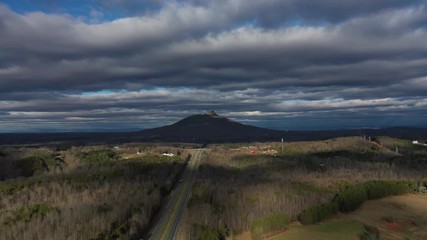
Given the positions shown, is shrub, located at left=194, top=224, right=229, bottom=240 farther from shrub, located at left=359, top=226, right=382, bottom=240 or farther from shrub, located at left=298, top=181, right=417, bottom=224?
shrub, located at left=359, top=226, right=382, bottom=240

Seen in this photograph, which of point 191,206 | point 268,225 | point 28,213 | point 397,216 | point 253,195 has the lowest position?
point 397,216

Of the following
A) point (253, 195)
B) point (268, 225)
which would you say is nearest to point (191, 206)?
point (268, 225)

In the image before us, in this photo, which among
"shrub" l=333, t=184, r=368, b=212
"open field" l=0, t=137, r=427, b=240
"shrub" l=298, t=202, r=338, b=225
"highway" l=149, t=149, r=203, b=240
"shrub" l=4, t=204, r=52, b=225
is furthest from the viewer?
"shrub" l=333, t=184, r=368, b=212

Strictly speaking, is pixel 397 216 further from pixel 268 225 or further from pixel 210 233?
pixel 210 233

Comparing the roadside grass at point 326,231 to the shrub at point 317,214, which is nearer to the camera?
the roadside grass at point 326,231

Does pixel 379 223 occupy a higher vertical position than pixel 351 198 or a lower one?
lower

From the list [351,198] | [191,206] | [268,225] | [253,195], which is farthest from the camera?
[253,195]

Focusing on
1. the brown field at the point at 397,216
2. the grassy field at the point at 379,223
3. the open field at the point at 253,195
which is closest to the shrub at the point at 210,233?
the open field at the point at 253,195

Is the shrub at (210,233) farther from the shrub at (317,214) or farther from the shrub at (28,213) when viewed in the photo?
the shrub at (28,213)

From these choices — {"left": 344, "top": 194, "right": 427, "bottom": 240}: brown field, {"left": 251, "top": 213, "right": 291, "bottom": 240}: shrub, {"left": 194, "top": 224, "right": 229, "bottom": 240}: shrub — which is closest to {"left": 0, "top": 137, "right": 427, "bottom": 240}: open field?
{"left": 194, "top": 224, "right": 229, "bottom": 240}: shrub

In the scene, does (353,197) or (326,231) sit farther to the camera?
(353,197)
